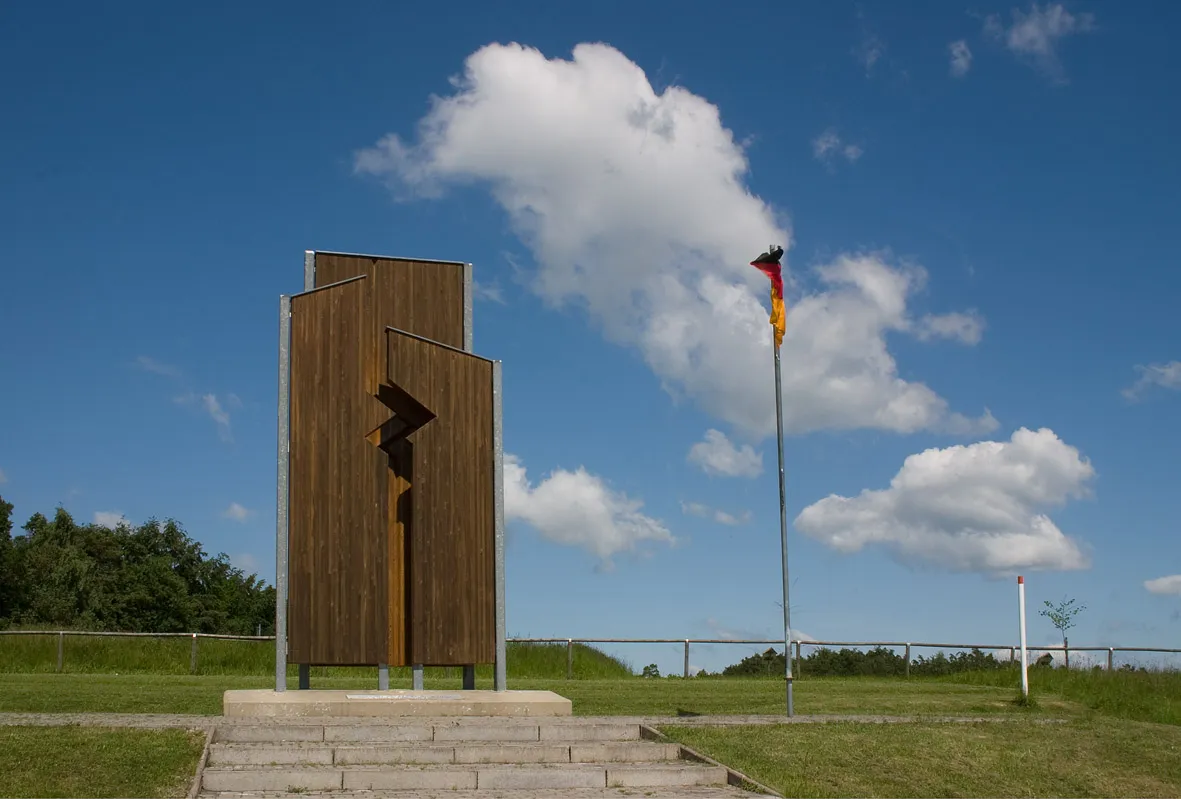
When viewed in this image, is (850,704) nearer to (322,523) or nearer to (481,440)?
(481,440)

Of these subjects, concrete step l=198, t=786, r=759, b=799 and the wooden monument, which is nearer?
concrete step l=198, t=786, r=759, b=799

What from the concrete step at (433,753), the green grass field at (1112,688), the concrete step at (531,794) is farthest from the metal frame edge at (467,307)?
the green grass field at (1112,688)

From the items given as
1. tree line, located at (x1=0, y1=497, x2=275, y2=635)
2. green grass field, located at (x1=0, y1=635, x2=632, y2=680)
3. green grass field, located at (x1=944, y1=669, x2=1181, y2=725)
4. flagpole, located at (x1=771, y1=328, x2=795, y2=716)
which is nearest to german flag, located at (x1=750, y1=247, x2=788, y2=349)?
flagpole, located at (x1=771, y1=328, x2=795, y2=716)

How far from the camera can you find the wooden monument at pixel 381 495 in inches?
562

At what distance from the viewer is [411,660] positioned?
14.4m

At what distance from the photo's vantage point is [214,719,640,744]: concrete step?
1207cm

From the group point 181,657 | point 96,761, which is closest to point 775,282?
point 96,761

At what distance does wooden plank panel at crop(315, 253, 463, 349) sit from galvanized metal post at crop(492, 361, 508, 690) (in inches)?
37.0

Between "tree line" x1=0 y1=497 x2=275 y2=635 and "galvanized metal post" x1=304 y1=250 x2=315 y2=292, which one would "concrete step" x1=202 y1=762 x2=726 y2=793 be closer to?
"galvanized metal post" x1=304 y1=250 x2=315 y2=292

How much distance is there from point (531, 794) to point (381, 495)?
502 cm

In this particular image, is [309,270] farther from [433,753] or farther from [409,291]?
[433,753]

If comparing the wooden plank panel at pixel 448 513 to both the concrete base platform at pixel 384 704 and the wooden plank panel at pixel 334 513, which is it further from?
the concrete base platform at pixel 384 704

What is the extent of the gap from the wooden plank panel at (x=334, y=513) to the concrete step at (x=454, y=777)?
336 cm

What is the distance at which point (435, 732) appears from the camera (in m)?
12.4
